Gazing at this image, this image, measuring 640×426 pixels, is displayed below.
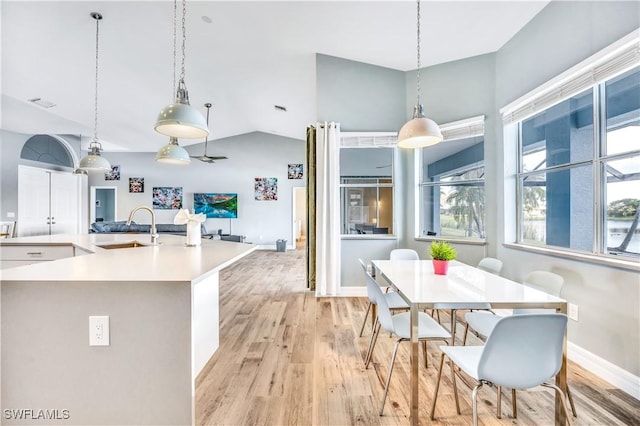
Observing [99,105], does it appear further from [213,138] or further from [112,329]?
[112,329]

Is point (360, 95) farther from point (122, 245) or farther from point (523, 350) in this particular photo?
point (523, 350)

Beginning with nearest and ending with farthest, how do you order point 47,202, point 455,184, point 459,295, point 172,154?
point 459,295 → point 172,154 → point 455,184 → point 47,202

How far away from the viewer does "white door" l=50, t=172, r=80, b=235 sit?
7.74 metres

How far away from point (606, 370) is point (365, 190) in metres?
3.01

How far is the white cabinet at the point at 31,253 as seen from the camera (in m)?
2.66

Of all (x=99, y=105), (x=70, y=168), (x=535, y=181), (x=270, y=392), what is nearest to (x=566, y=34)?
(x=535, y=181)

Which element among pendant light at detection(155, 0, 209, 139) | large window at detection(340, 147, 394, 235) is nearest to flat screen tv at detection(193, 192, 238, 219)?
large window at detection(340, 147, 394, 235)

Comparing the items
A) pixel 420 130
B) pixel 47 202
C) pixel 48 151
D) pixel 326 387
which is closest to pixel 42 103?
pixel 48 151

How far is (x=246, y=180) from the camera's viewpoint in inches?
364

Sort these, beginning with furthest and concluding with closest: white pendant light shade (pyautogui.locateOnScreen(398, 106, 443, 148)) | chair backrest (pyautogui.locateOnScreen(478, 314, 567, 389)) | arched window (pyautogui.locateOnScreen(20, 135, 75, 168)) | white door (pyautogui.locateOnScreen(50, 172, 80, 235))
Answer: white door (pyautogui.locateOnScreen(50, 172, 80, 235)), arched window (pyautogui.locateOnScreen(20, 135, 75, 168)), white pendant light shade (pyautogui.locateOnScreen(398, 106, 443, 148)), chair backrest (pyautogui.locateOnScreen(478, 314, 567, 389))

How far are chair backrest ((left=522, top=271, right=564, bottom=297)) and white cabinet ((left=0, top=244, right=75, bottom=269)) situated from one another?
3.78 m

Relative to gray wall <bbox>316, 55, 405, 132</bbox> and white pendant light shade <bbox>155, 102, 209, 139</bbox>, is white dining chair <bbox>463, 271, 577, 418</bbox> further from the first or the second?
gray wall <bbox>316, 55, 405, 132</bbox>

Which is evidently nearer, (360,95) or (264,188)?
(360,95)

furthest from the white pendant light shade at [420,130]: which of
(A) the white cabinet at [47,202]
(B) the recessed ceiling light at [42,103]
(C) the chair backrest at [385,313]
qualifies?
(A) the white cabinet at [47,202]
